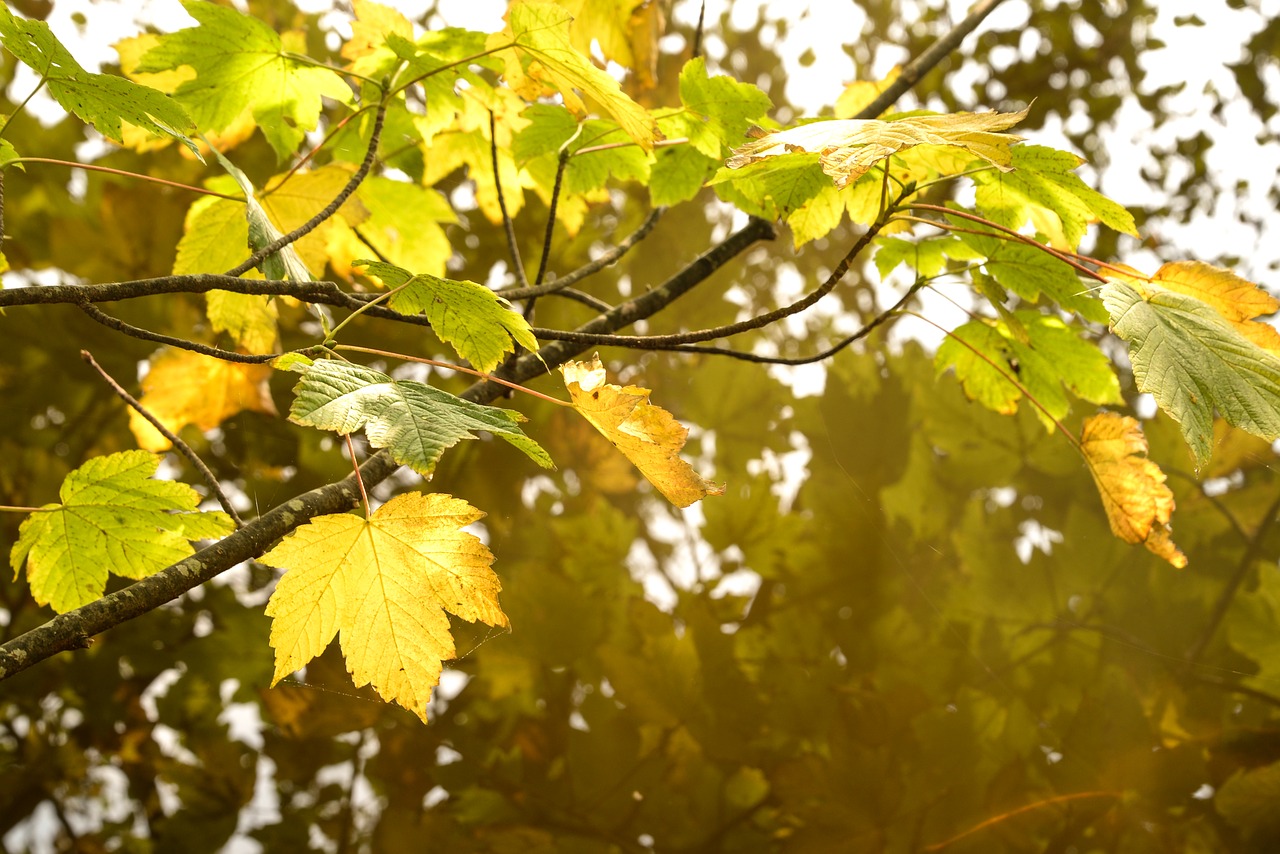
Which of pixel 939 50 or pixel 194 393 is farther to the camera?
pixel 194 393

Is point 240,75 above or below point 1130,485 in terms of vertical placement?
above

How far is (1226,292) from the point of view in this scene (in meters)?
0.37

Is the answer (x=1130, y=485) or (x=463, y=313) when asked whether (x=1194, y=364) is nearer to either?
(x=1130, y=485)

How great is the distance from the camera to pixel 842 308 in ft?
3.53

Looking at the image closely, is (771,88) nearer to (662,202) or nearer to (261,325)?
(662,202)

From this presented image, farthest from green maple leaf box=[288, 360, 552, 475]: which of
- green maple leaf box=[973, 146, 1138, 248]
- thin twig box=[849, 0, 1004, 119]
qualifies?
thin twig box=[849, 0, 1004, 119]

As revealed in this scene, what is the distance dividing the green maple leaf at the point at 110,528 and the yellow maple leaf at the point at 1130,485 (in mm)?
484

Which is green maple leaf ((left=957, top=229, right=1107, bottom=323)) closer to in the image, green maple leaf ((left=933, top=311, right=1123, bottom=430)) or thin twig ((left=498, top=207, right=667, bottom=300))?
green maple leaf ((left=933, top=311, right=1123, bottom=430))

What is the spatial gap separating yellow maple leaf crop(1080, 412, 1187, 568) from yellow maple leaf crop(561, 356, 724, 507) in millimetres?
287

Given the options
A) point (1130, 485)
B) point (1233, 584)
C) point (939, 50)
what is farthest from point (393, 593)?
point (1233, 584)

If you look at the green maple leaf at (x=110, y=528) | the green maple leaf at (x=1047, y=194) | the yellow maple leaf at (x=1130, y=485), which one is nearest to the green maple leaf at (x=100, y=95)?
the green maple leaf at (x=110, y=528)

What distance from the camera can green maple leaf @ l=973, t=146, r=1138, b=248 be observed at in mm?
341

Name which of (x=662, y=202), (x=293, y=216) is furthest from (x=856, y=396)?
(x=293, y=216)

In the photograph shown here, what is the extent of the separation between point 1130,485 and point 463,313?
0.39 meters
